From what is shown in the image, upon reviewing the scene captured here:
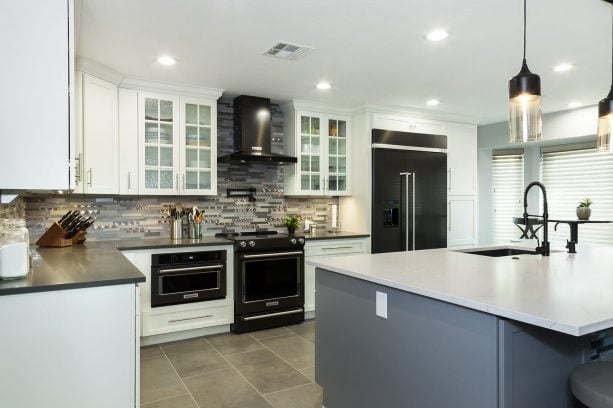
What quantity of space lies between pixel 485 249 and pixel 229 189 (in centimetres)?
272

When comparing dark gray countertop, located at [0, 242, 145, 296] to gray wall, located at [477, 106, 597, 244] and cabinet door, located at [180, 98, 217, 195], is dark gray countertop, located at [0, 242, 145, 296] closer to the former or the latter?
cabinet door, located at [180, 98, 217, 195]

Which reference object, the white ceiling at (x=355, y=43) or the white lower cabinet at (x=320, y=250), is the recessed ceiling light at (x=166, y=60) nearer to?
the white ceiling at (x=355, y=43)

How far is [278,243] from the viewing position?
4.18 m

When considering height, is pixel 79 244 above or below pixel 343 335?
above

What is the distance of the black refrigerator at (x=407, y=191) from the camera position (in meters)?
4.80

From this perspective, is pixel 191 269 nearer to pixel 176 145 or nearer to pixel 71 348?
pixel 176 145

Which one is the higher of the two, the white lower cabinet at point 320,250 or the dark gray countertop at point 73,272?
the dark gray countertop at point 73,272

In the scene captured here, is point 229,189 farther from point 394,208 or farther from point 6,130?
point 6,130

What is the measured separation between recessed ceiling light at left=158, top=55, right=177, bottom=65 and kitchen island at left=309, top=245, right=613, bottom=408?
2.09 metres

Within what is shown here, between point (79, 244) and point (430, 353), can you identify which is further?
point (79, 244)

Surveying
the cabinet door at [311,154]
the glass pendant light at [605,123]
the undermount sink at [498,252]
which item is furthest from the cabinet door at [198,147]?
the glass pendant light at [605,123]

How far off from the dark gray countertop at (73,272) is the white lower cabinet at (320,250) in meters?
2.08

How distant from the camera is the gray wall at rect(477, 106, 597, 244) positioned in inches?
194

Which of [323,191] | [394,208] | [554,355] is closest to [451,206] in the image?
[394,208]
